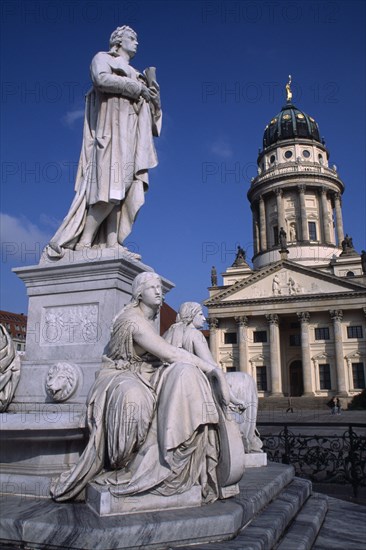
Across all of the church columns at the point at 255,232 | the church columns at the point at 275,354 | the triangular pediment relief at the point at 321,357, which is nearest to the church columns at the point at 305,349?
the triangular pediment relief at the point at 321,357

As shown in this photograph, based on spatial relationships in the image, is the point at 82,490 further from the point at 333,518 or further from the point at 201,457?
the point at 333,518

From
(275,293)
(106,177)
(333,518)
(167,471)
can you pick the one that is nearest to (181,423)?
(167,471)

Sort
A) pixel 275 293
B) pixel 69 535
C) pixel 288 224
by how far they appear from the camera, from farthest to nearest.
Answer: pixel 288 224
pixel 275 293
pixel 69 535

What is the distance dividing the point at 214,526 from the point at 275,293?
5019cm

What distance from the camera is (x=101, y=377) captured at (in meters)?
3.16

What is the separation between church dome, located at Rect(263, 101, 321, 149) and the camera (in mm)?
64312

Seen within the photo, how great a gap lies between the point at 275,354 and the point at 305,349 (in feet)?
10.8

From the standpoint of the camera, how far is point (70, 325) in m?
4.07

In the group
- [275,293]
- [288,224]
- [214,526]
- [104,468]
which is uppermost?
[288,224]

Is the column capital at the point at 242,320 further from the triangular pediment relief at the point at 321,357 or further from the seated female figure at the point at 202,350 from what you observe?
the seated female figure at the point at 202,350

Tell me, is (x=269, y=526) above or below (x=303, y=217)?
below

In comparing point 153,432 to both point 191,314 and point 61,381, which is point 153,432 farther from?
point 191,314

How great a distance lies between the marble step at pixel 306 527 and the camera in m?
2.93

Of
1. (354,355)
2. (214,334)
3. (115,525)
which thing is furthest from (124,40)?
(214,334)
